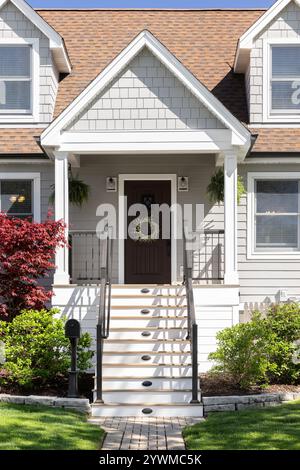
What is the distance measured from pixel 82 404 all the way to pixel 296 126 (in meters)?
8.08

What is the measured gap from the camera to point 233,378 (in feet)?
37.6

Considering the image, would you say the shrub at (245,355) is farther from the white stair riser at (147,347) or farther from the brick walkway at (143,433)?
the brick walkway at (143,433)

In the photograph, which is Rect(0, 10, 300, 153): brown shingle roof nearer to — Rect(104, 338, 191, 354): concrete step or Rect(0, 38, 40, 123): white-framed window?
Rect(0, 38, 40, 123): white-framed window

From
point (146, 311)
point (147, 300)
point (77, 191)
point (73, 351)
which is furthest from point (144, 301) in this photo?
point (77, 191)

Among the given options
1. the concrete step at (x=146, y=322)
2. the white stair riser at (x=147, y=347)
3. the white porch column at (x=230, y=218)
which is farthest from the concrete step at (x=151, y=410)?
the white porch column at (x=230, y=218)

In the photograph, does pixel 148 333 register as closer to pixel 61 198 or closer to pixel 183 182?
pixel 61 198


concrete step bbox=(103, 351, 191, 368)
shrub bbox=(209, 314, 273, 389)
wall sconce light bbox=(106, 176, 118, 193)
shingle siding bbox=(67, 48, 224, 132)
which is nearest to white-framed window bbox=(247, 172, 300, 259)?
shingle siding bbox=(67, 48, 224, 132)

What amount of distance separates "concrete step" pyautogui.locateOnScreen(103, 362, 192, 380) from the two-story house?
Result: 226 mm

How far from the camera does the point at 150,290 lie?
1322 cm

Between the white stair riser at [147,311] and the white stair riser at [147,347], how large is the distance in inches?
33.3

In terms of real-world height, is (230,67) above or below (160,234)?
above

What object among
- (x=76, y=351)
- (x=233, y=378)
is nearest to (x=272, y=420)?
(x=233, y=378)

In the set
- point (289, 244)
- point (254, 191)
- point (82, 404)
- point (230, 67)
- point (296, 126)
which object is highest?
point (230, 67)

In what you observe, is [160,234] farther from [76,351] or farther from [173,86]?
[76,351]
